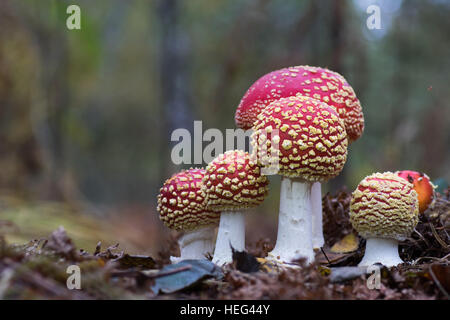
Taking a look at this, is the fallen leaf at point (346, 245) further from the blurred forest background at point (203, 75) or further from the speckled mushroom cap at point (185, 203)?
the blurred forest background at point (203, 75)

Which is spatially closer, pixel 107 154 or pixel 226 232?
pixel 226 232

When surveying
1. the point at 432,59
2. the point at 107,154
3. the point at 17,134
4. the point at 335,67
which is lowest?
the point at 107,154

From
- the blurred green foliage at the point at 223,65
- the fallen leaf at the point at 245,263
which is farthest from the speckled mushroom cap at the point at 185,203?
the blurred green foliage at the point at 223,65

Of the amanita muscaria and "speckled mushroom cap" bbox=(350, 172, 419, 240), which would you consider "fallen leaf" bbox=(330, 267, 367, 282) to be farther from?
the amanita muscaria

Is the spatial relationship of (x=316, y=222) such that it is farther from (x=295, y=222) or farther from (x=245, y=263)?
(x=245, y=263)
